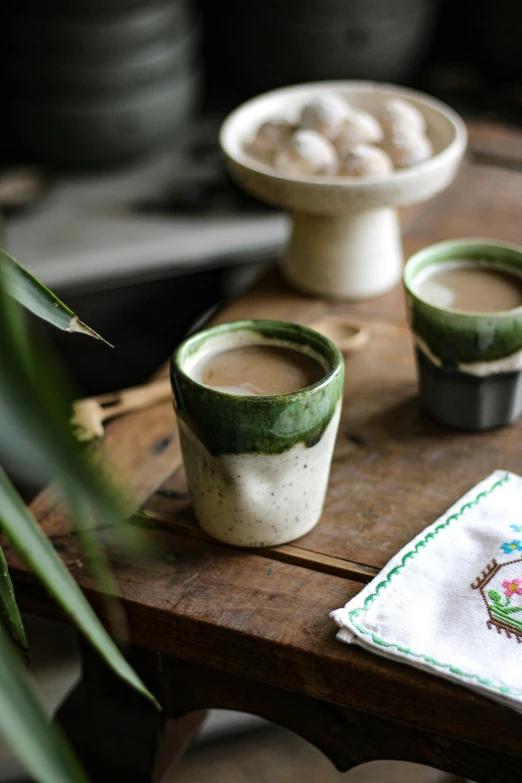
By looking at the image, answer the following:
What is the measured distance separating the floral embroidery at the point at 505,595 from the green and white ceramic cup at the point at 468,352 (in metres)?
0.21

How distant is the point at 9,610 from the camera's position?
1.92 feet

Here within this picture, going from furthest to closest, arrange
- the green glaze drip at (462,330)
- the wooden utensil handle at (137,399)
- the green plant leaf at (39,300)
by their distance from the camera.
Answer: the wooden utensil handle at (137,399) < the green glaze drip at (462,330) < the green plant leaf at (39,300)

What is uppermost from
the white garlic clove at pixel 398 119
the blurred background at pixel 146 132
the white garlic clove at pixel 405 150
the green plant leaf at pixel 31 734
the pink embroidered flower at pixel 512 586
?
the green plant leaf at pixel 31 734

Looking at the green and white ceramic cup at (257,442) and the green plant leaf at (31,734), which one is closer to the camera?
the green plant leaf at (31,734)

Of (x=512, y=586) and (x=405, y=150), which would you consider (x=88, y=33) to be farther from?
(x=512, y=586)

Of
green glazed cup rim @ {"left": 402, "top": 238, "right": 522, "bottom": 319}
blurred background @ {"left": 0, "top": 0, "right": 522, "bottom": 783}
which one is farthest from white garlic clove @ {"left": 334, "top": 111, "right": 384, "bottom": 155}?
blurred background @ {"left": 0, "top": 0, "right": 522, "bottom": 783}

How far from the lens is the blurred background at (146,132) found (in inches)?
69.2

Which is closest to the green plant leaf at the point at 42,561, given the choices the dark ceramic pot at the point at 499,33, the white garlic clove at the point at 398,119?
→ the white garlic clove at the point at 398,119

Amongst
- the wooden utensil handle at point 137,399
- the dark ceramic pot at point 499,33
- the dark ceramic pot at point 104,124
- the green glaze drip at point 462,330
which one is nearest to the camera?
the green glaze drip at point 462,330

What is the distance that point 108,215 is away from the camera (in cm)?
189

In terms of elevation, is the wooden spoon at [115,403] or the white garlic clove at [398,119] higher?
the white garlic clove at [398,119]

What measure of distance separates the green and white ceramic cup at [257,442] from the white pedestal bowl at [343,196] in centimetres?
31

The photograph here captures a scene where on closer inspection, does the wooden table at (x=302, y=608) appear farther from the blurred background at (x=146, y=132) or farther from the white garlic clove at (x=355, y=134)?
the blurred background at (x=146, y=132)

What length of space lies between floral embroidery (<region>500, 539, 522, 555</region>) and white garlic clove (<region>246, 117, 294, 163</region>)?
1.89 feet
